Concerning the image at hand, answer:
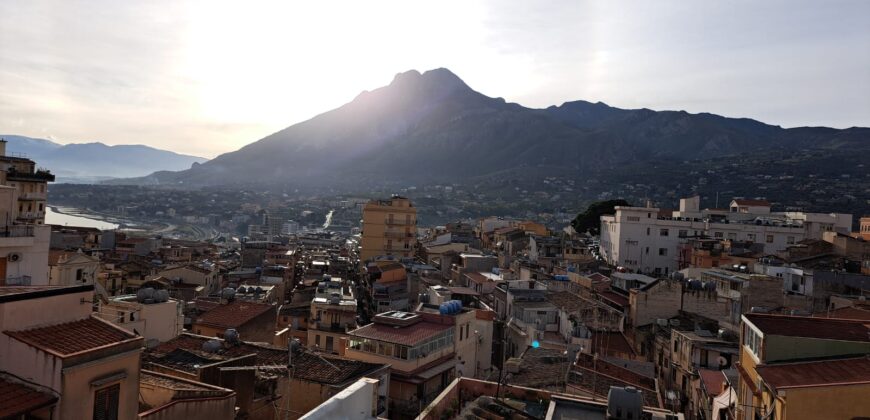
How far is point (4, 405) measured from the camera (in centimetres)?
778

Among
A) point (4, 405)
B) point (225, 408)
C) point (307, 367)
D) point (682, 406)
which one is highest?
point (4, 405)

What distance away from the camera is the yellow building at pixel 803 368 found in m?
10.0

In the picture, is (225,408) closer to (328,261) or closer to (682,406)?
(682,406)

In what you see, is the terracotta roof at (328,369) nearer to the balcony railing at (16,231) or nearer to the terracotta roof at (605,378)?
the terracotta roof at (605,378)

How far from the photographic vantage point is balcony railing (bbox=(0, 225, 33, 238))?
18.9 meters

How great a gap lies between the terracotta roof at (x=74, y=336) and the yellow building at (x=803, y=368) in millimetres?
10520

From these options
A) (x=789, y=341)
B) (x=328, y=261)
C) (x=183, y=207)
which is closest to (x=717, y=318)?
(x=789, y=341)

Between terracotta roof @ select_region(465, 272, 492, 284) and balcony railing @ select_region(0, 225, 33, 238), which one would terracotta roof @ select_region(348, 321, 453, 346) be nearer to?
balcony railing @ select_region(0, 225, 33, 238)

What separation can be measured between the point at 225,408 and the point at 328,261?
47.7m

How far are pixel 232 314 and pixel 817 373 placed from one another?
2202cm

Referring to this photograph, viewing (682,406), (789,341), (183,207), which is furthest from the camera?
(183,207)

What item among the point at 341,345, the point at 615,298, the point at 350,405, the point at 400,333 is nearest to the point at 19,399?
the point at 350,405

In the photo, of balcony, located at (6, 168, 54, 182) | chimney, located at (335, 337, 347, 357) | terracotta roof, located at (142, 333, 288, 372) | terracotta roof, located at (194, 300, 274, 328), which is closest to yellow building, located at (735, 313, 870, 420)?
terracotta roof, located at (142, 333, 288, 372)

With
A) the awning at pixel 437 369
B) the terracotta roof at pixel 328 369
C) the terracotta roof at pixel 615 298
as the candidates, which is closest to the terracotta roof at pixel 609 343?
the terracotta roof at pixel 615 298
